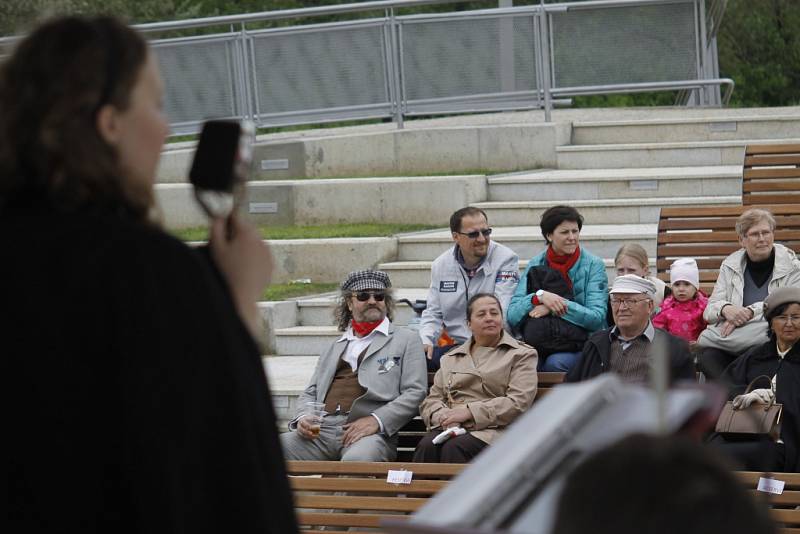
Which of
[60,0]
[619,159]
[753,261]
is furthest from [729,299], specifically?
[60,0]

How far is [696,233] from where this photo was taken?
29.2ft

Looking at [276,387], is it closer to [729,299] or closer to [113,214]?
[729,299]

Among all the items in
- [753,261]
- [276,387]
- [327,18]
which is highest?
[327,18]

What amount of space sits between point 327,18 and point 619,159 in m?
10.9

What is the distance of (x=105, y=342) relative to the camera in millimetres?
1653

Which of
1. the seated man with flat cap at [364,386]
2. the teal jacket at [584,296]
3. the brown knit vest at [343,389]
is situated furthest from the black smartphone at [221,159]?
the teal jacket at [584,296]

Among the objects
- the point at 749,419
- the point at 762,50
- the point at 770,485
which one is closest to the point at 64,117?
the point at 770,485

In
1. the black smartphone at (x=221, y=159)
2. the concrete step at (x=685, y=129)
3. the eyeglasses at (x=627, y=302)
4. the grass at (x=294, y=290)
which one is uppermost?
the black smartphone at (x=221, y=159)

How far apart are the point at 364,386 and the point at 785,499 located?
2.49 metres

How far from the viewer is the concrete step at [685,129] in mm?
11625

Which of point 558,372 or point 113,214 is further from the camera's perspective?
point 558,372

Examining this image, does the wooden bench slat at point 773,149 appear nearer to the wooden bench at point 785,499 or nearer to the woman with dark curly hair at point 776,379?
the woman with dark curly hair at point 776,379

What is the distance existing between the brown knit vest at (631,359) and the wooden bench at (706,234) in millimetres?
1967

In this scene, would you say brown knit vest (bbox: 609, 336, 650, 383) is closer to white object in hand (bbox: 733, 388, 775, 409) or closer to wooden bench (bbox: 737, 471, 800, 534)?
white object in hand (bbox: 733, 388, 775, 409)
